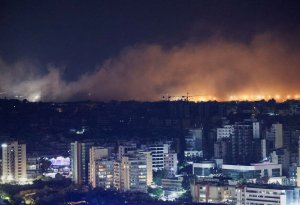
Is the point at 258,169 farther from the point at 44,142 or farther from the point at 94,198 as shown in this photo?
the point at 44,142

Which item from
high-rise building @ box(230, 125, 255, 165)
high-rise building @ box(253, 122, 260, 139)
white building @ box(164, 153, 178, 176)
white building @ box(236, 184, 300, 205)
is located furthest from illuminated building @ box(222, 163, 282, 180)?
white building @ box(236, 184, 300, 205)

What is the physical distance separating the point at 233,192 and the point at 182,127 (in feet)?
18.1

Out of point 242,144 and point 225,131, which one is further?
point 225,131

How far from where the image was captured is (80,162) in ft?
44.1

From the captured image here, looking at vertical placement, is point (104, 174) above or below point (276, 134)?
below

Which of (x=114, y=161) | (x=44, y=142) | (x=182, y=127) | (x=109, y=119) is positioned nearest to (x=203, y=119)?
(x=182, y=127)

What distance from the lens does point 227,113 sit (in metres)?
17.3

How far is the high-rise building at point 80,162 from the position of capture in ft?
43.6

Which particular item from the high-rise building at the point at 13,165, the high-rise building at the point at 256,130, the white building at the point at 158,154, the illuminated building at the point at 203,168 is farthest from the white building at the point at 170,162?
the high-rise building at the point at 13,165

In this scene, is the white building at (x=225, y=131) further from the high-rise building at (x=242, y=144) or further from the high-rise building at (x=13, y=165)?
the high-rise building at (x=13, y=165)

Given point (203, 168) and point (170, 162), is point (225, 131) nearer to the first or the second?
point (170, 162)

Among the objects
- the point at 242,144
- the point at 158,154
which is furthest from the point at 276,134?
the point at 158,154

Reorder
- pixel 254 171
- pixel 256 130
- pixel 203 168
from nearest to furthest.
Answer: pixel 254 171
pixel 203 168
pixel 256 130

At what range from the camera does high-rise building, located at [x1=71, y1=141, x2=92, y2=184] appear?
43.6 feet
